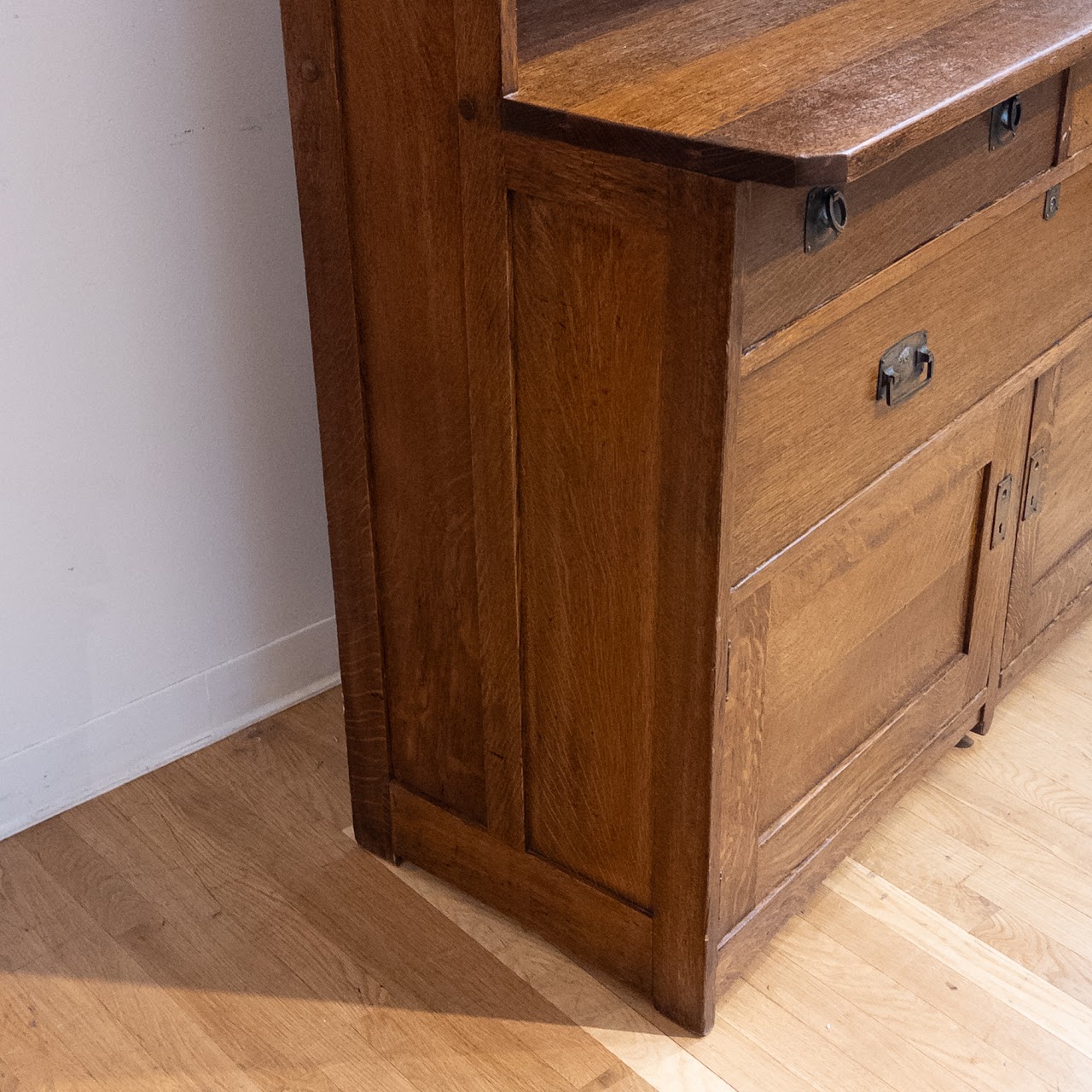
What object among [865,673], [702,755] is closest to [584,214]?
[702,755]

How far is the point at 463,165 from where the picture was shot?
4.18 ft

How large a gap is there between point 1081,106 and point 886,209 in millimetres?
401

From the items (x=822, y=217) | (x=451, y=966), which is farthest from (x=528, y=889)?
(x=822, y=217)

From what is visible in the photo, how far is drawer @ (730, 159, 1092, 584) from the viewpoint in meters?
1.29

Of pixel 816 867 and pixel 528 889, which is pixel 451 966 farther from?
pixel 816 867

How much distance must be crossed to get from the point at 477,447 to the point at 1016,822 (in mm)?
883

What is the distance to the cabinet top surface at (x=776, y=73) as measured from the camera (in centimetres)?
110

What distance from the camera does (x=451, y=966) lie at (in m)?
1.62

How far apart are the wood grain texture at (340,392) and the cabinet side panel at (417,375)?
0.01 metres

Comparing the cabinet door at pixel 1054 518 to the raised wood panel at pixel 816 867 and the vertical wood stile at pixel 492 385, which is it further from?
the vertical wood stile at pixel 492 385

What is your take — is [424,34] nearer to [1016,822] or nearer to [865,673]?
[865,673]

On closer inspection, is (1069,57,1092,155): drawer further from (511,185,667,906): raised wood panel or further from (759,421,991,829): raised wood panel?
(511,185,667,906): raised wood panel

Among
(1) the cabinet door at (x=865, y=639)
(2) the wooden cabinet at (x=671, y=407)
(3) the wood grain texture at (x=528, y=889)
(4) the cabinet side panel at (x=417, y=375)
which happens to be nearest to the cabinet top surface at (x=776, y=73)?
(2) the wooden cabinet at (x=671, y=407)

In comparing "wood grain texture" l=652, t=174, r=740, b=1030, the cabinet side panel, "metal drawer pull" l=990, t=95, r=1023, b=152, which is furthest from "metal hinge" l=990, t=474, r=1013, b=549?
the cabinet side panel
